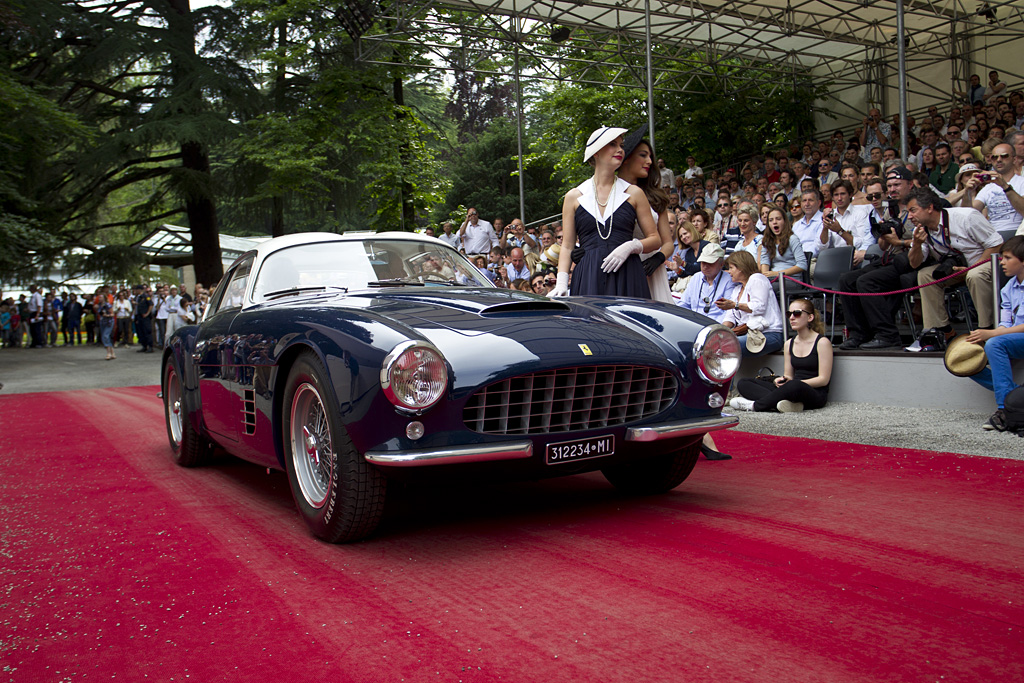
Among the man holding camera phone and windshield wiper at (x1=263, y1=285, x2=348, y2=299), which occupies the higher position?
the man holding camera phone

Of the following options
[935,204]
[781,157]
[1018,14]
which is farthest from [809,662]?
[1018,14]

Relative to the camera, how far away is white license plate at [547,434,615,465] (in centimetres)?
343

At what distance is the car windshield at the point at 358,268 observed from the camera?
183 inches

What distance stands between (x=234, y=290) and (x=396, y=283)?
1.34 metres

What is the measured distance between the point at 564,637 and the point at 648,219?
10.1 feet

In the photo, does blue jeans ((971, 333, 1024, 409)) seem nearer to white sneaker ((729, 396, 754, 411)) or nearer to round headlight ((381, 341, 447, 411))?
white sneaker ((729, 396, 754, 411))

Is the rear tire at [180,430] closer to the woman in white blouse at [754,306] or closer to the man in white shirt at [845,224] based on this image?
the woman in white blouse at [754,306]

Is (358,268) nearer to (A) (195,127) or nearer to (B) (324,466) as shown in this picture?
(B) (324,466)

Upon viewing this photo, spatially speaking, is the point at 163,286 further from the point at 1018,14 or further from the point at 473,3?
the point at 1018,14

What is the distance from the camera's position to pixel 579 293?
5.20m

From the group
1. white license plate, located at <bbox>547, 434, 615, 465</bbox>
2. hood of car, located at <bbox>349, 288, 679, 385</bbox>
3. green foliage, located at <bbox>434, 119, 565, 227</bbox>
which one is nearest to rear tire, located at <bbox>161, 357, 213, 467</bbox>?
hood of car, located at <bbox>349, 288, 679, 385</bbox>

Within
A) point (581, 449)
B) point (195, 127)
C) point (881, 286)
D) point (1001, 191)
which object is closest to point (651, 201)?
point (581, 449)

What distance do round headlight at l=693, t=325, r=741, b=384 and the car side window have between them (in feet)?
8.94

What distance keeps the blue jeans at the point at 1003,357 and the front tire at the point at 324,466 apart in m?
4.61
